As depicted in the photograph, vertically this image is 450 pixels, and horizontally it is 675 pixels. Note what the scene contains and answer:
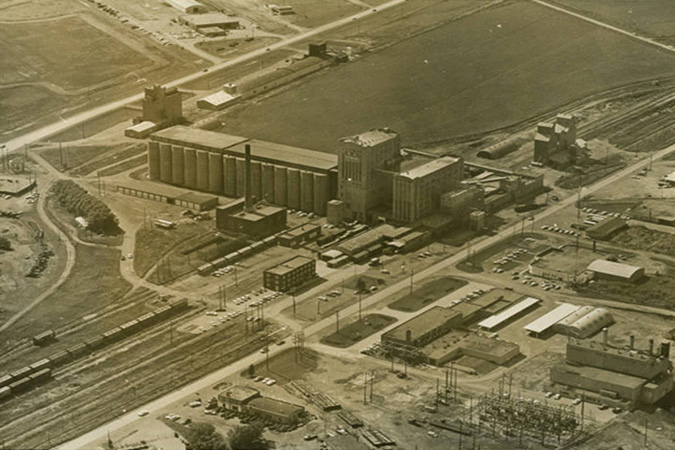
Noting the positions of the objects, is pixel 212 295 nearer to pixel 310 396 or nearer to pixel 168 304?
pixel 168 304

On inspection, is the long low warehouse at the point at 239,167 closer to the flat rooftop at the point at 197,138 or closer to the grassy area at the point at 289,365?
the flat rooftop at the point at 197,138

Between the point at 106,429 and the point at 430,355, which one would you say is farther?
the point at 430,355

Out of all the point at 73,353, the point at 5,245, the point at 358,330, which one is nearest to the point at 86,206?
the point at 5,245

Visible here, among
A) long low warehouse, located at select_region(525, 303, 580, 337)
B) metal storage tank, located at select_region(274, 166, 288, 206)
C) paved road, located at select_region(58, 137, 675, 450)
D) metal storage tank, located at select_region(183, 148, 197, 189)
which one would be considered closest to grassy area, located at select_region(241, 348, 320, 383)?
paved road, located at select_region(58, 137, 675, 450)

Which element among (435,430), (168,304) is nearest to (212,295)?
(168,304)

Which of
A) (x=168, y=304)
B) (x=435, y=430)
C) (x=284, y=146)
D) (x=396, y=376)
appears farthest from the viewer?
(x=284, y=146)

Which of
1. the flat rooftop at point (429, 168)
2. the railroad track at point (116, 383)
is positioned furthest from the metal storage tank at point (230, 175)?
the railroad track at point (116, 383)

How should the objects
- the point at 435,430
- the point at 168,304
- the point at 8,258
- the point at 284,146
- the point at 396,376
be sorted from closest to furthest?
1. the point at 435,430
2. the point at 396,376
3. the point at 168,304
4. the point at 8,258
5. the point at 284,146
